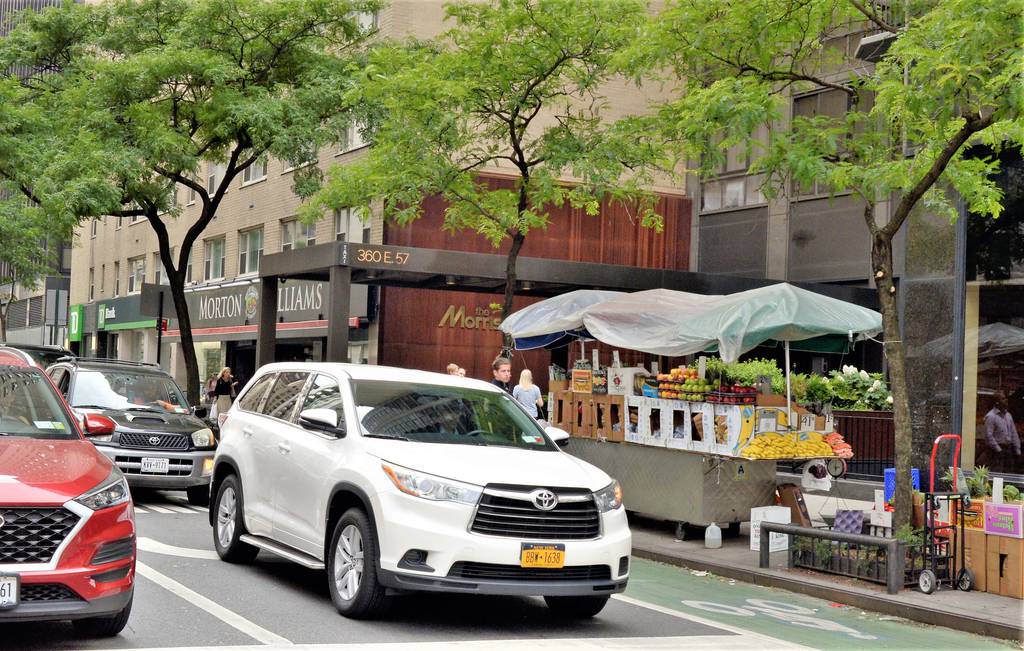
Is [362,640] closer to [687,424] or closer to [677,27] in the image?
[687,424]

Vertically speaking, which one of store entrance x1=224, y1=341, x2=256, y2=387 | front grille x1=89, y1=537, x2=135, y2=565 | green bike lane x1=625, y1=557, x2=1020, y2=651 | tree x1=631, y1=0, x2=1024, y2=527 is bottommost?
green bike lane x1=625, y1=557, x2=1020, y2=651

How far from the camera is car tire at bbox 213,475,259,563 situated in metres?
9.42

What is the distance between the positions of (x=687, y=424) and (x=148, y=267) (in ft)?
111

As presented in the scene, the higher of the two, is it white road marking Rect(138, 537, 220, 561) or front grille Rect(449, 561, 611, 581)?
front grille Rect(449, 561, 611, 581)

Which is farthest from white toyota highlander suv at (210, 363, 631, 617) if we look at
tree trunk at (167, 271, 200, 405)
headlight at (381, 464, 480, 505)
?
tree trunk at (167, 271, 200, 405)

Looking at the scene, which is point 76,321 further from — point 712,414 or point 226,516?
point 226,516

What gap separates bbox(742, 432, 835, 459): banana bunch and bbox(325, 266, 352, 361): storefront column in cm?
942

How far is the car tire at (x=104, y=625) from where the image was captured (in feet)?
21.3

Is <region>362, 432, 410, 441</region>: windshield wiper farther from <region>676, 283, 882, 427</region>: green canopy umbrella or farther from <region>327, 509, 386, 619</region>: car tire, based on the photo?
<region>676, 283, 882, 427</region>: green canopy umbrella

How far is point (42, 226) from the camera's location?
2466 centimetres

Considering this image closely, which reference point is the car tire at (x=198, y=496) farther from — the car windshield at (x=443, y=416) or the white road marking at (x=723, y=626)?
the white road marking at (x=723, y=626)

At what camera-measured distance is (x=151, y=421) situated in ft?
46.0

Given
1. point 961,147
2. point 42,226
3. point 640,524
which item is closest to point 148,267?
point 42,226

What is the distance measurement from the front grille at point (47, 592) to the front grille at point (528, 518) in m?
2.40
